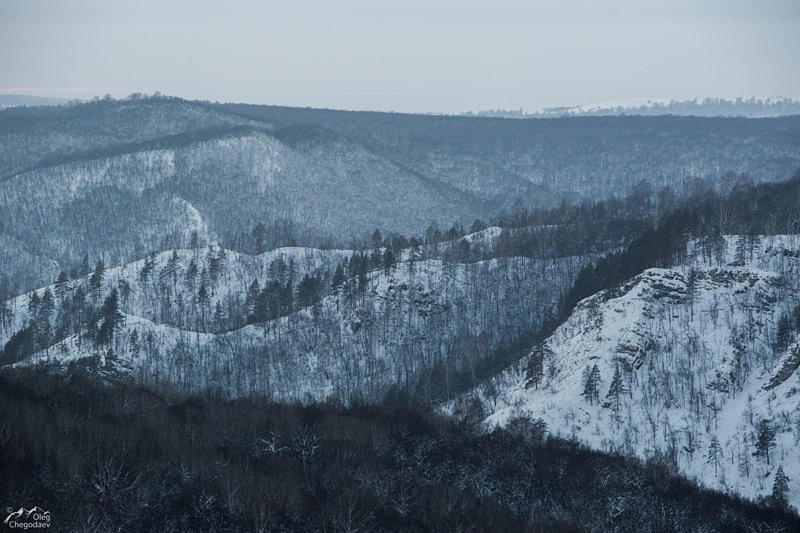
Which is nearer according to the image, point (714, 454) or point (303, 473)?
point (303, 473)

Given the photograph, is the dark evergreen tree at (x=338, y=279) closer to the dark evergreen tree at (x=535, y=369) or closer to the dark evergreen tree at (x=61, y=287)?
the dark evergreen tree at (x=535, y=369)

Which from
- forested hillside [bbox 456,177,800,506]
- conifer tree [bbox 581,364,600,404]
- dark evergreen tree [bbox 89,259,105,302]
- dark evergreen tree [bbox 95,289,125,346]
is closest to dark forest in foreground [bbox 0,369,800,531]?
forested hillside [bbox 456,177,800,506]

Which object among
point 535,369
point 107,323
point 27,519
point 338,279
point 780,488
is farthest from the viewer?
point 338,279

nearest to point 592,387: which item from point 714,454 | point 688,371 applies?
point 688,371

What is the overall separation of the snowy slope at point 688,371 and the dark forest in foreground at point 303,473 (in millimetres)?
8156

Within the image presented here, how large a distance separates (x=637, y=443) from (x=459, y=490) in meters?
37.1

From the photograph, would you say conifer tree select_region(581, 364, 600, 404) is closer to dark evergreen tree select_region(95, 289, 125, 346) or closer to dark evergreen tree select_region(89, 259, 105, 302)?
dark evergreen tree select_region(95, 289, 125, 346)

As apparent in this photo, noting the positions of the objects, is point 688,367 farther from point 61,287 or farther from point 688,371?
point 61,287

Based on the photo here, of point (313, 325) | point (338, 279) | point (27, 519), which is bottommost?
point (313, 325)

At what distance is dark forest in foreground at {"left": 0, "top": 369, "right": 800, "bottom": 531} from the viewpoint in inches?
2325

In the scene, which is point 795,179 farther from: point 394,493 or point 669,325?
point 394,493

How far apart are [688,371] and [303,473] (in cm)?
5642

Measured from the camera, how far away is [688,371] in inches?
4235

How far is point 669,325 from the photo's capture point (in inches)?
4515
